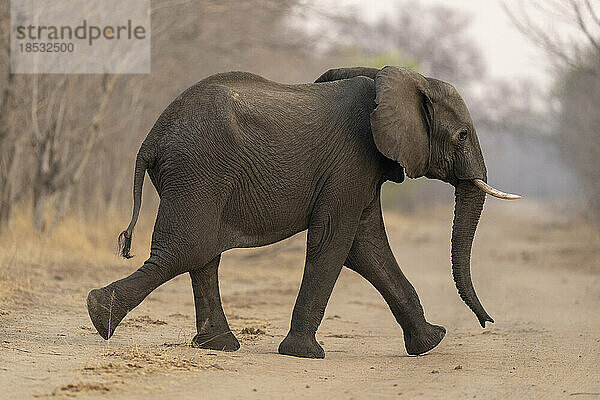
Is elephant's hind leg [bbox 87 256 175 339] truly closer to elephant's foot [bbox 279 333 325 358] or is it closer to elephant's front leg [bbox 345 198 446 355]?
elephant's foot [bbox 279 333 325 358]

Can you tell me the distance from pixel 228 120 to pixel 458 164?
2.06 metres

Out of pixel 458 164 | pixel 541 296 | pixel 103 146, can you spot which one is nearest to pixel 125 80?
pixel 103 146

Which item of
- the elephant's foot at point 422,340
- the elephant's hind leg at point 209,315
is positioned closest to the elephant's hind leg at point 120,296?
the elephant's hind leg at point 209,315

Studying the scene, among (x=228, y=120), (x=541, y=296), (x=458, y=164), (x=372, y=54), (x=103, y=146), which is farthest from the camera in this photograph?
(x=372, y=54)

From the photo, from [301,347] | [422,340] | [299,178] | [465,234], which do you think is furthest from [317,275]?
[465,234]

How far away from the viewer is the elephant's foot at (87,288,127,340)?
25.2 feet

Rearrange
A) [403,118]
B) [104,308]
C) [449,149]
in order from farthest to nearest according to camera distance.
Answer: [449,149] → [403,118] → [104,308]

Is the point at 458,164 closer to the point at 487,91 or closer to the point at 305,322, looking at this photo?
the point at 305,322

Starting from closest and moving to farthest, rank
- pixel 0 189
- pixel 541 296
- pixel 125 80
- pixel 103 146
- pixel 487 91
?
1. pixel 541 296
2. pixel 0 189
3. pixel 125 80
4. pixel 103 146
5. pixel 487 91

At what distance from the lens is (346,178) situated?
8.30m

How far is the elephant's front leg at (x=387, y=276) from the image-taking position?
8859mm

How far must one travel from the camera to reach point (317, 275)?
27.5 feet

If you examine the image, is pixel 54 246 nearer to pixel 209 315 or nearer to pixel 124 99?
pixel 124 99

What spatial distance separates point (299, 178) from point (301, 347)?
1.35 meters
